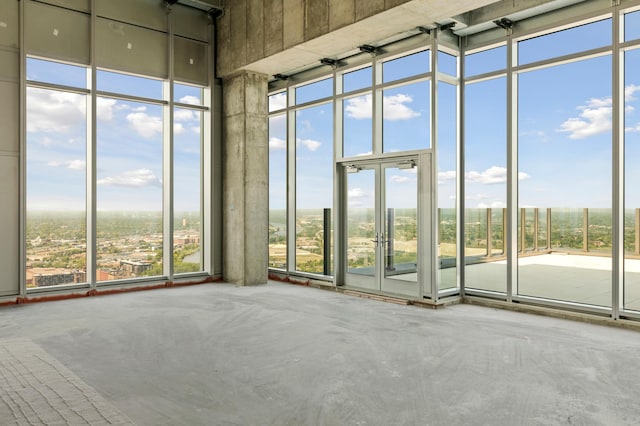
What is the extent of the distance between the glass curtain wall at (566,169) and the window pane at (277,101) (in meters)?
5.20

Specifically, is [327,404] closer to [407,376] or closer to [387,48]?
[407,376]

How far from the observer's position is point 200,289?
32.1ft

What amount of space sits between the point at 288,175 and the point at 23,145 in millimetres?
5094

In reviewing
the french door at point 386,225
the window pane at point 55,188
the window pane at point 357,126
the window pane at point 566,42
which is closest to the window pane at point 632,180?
the window pane at point 566,42

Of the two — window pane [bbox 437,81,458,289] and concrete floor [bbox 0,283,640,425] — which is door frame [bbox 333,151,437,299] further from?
concrete floor [bbox 0,283,640,425]

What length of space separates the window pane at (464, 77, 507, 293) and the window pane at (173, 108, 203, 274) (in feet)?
18.6

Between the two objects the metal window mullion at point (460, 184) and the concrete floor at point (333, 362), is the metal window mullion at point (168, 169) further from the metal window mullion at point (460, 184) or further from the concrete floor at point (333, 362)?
the metal window mullion at point (460, 184)

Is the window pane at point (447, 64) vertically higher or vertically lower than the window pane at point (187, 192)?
higher

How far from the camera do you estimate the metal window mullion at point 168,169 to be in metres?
10.0

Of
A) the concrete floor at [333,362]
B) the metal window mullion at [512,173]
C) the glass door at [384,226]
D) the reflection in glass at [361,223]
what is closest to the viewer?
the concrete floor at [333,362]

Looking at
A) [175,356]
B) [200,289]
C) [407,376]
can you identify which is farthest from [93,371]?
[200,289]

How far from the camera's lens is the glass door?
851 cm

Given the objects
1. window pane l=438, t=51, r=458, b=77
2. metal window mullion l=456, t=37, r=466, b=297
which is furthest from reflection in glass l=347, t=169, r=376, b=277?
→ window pane l=438, t=51, r=458, b=77

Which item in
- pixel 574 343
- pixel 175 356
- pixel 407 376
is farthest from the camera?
pixel 574 343
